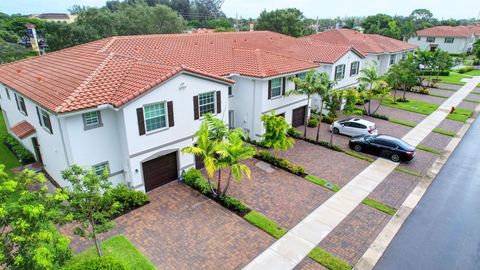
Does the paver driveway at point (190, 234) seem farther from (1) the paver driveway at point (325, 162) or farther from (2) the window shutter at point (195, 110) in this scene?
(1) the paver driveway at point (325, 162)

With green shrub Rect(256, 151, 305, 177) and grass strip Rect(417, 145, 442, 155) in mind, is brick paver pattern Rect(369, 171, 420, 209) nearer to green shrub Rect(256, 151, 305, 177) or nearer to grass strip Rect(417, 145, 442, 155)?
green shrub Rect(256, 151, 305, 177)

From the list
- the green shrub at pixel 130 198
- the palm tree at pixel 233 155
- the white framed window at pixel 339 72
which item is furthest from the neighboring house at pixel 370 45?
the green shrub at pixel 130 198

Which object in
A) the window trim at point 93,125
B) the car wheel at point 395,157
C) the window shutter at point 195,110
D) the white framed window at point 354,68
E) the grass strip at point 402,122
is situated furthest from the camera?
the white framed window at point 354,68

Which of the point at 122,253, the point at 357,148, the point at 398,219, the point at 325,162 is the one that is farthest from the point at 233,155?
the point at 357,148

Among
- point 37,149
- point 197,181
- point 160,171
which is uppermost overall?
point 37,149

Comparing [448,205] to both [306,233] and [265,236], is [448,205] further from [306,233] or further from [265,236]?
[265,236]

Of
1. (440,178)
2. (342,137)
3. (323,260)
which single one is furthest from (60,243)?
(342,137)

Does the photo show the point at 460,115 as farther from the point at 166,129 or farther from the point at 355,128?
the point at 166,129

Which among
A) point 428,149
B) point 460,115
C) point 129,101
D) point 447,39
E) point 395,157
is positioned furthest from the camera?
point 447,39
